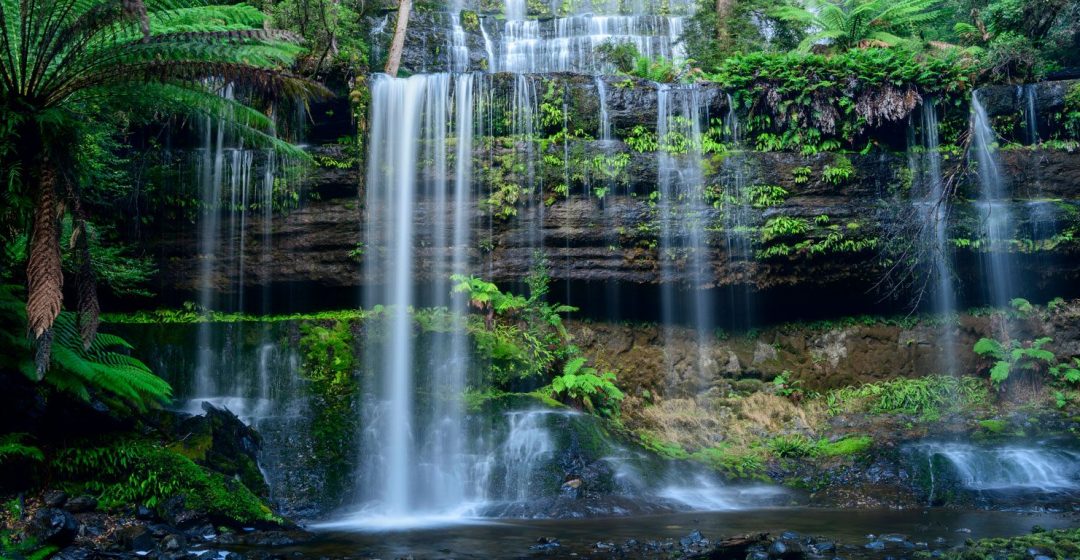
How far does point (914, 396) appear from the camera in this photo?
13.2 m

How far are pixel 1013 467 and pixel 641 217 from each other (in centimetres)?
694

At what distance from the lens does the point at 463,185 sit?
13180 millimetres

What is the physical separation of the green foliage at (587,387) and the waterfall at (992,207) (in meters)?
7.67

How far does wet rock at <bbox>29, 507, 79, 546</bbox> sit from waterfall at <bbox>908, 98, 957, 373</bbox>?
13040mm

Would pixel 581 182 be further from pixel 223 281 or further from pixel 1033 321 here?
pixel 1033 321

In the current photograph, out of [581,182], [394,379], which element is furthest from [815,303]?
[394,379]

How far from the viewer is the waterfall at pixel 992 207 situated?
1323cm

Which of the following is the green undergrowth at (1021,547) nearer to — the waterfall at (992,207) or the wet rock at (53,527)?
the wet rock at (53,527)

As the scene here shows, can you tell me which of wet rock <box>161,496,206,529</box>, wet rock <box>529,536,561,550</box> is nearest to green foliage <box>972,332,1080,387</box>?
wet rock <box>529,536,561,550</box>

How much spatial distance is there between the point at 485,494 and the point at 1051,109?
12.6m

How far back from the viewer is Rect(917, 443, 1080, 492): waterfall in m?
9.95

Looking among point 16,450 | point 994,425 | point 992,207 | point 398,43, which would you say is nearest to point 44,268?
point 16,450

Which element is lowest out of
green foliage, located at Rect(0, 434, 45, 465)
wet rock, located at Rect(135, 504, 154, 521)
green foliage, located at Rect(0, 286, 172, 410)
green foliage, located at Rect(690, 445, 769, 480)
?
green foliage, located at Rect(690, 445, 769, 480)

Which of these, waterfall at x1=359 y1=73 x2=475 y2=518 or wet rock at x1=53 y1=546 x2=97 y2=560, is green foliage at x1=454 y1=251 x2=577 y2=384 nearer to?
waterfall at x1=359 y1=73 x2=475 y2=518
